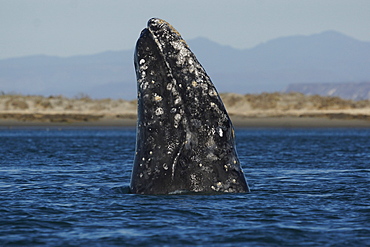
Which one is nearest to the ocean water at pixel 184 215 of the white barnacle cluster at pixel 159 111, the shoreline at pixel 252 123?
the white barnacle cluster at pixel 159 111

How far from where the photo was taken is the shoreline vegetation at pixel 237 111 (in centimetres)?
5244

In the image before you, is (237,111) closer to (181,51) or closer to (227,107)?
(227,107)

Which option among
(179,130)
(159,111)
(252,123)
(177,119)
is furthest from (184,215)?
(252,123)

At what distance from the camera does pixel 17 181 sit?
13578mm

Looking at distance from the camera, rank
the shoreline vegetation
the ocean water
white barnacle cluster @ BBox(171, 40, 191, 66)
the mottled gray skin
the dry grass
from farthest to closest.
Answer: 1. the dry grass
2. the shoreline vegetation
3. white barnacle cluster @ BBox(171, 40, 191, 66)
4. the mottled gray skin
5. the ocean water

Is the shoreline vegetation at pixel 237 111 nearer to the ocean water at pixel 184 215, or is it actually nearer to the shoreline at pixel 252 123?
the shoreline at pixel 252 123

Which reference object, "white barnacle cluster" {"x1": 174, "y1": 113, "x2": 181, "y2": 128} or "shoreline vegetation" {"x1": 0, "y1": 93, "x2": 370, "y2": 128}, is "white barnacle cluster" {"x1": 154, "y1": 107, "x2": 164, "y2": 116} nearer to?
"white barnacle cluster" {"x1": 174, "y1": 113, "x2": 181, "y2": 128}

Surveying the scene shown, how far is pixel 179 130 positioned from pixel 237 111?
5137 cm

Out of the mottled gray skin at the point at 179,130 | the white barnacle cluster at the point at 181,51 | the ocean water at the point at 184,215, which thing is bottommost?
the ocean water at the point at 184,215

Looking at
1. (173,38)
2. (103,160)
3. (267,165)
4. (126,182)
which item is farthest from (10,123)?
(173,38)

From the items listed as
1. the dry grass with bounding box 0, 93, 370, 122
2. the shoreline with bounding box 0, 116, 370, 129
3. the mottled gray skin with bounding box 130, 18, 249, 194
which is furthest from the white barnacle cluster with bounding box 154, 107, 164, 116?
the dry grass with bounding box 0, 93, 370, 122

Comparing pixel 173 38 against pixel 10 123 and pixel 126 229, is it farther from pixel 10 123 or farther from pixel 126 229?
pixel 10 123

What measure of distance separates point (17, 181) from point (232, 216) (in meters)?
5.76

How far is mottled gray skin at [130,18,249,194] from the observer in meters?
9.21
